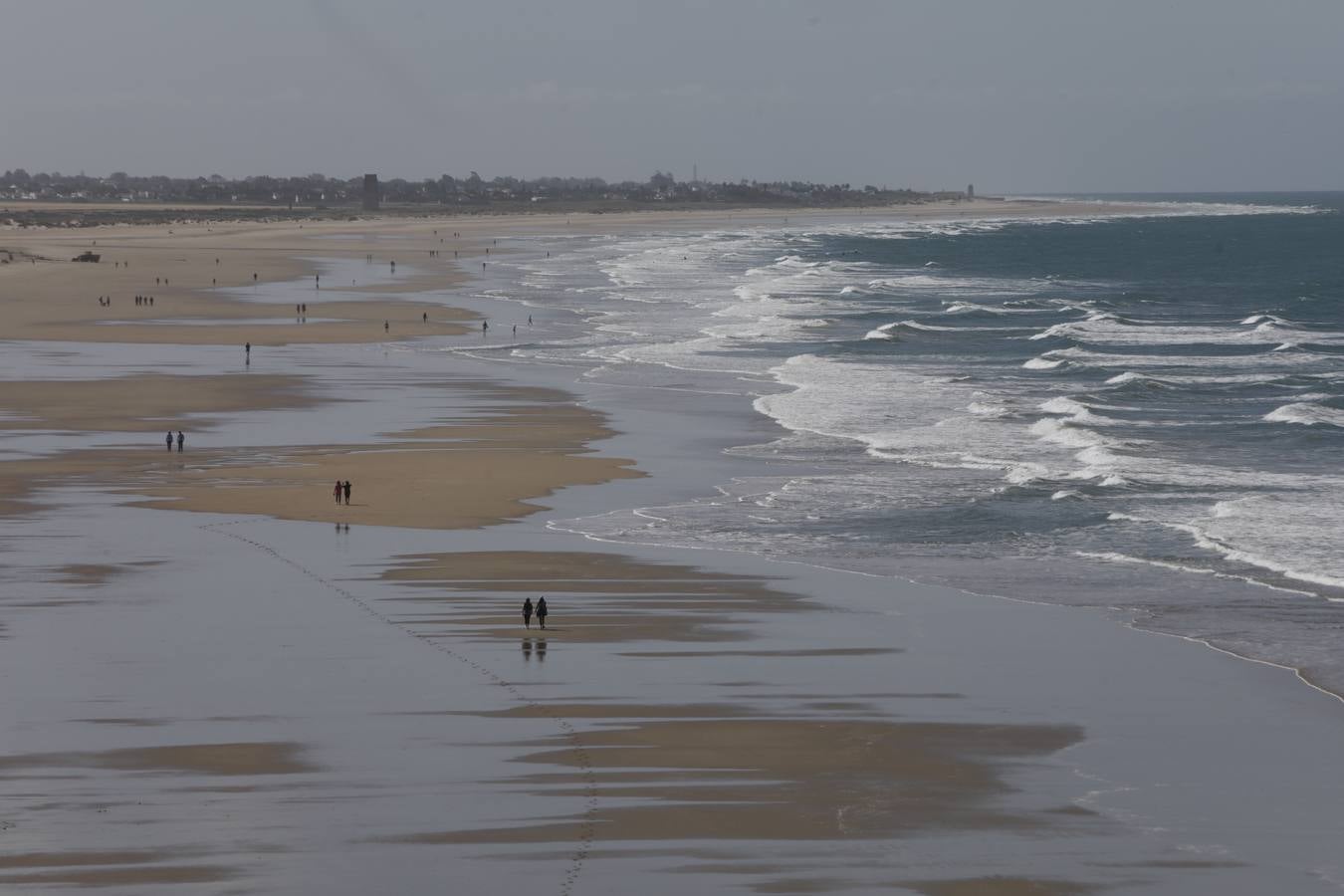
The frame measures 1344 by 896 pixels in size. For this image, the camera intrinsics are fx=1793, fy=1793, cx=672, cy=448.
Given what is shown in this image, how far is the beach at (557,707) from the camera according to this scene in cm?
1802

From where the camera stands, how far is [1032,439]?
4828cm

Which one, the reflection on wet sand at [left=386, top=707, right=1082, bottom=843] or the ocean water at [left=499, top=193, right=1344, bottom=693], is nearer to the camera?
the reflection on wet sand at [left=386, top=707, right=1082, bottom=843]

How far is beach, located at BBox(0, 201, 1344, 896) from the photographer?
1802 cm

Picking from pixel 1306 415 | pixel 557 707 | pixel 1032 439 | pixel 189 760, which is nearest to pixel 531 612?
pixel 557 707

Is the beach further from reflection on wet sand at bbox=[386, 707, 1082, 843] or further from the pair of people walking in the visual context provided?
the pair of people walking

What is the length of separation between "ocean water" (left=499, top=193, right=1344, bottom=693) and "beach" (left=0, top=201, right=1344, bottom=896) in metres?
1.36

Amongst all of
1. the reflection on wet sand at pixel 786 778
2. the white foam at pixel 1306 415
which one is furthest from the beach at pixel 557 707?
the white foam at pixel 1306 415

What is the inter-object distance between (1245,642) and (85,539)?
20.8 m

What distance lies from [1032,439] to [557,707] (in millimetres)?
27633

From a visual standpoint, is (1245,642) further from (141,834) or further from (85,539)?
(85,539)

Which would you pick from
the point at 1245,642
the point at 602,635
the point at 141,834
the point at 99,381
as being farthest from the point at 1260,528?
the point at 99,381

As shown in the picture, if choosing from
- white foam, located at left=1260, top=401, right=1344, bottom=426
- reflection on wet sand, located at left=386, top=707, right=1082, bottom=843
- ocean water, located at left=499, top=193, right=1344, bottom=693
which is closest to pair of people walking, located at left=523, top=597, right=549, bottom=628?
reflection on wet sand, located at left=386, top=707, right=1082, bottom=843

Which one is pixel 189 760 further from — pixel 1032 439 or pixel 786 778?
pixel 1032 439

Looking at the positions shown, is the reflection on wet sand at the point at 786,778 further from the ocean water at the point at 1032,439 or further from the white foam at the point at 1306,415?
the white foam at the point at 1306,415
